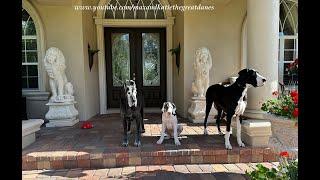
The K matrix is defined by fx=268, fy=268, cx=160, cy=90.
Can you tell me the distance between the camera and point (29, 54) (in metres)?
6.40

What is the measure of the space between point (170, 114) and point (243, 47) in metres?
3.40

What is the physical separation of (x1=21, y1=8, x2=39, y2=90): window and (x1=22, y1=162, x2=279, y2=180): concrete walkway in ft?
11.1

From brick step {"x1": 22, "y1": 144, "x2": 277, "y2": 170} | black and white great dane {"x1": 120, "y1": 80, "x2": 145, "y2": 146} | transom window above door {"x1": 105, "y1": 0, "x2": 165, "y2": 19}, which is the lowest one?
brick step {"x1": 22, "y1": 144, "x2": 277, "y2": 170}

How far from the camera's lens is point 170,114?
4051 millimetres

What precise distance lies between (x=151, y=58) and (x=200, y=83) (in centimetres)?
237

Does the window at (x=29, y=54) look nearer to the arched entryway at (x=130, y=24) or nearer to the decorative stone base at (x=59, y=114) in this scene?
the decorative stone base at (x=59, y=114)

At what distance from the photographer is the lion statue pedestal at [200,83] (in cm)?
566

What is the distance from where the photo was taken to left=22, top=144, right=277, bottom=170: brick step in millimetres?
3748

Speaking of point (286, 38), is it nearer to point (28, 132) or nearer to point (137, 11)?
point (137, 11)

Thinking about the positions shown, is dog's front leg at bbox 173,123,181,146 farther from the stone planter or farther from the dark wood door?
the dark wood door

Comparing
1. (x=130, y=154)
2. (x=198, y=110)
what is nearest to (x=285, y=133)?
(x=130, y=154)

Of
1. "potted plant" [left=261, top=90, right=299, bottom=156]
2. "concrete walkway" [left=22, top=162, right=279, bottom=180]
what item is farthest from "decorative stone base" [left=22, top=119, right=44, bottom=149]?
"potted plant" [left=261, top=90, right=299, bottom=156]
